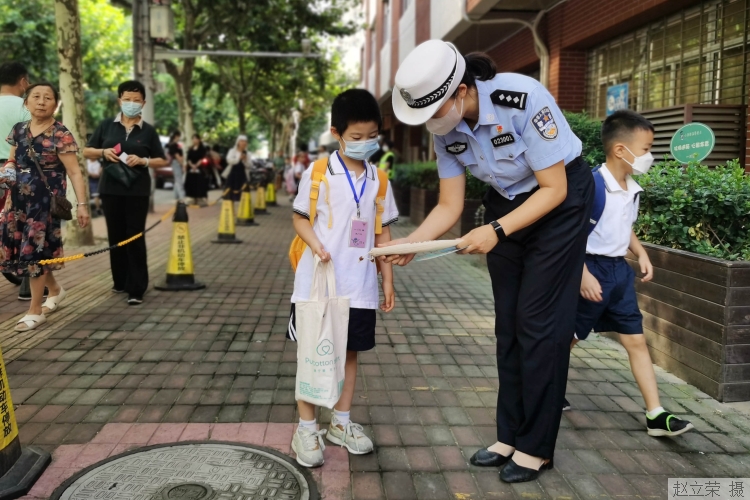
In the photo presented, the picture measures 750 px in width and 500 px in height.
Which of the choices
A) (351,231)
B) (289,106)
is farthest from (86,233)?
(289,106)

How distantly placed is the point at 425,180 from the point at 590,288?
9.78m

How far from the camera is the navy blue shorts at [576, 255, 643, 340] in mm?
3455

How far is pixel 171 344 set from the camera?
488 centimetres

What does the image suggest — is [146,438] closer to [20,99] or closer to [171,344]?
[171,344]

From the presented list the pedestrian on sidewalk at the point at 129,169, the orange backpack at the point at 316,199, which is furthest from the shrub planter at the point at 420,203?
the orange backpack at the point at 316,199

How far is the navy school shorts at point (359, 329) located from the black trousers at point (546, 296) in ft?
2.22

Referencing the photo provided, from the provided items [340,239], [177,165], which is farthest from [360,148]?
[177,165]

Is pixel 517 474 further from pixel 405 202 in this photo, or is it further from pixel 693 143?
pixel 405 202

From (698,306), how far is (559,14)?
7.14 meters

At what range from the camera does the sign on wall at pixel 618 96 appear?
8.62 m

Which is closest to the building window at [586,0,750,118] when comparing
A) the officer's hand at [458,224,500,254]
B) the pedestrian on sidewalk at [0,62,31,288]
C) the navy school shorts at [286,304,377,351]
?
the officer's hand at [458,224,500,254]

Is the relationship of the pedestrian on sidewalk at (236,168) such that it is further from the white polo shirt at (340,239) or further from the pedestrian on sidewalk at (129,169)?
the white polo shirt at (340,239)

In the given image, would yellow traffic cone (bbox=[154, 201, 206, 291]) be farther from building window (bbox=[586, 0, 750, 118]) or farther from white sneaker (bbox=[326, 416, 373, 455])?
building window (bbox=[586, 0, 750, 118])

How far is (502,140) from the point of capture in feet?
8.86
